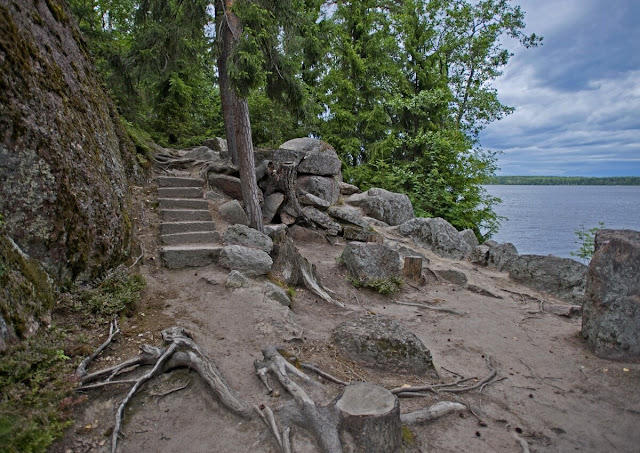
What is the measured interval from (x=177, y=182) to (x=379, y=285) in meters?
5.96

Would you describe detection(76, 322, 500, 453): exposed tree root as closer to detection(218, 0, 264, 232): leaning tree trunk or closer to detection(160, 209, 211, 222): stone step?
detection(160, 209, 211, 222): stone step

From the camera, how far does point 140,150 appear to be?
34.9 feet

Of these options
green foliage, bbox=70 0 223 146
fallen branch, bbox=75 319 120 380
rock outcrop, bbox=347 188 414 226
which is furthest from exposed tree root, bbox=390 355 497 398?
rock outcrop, bbox=347 188 414 226

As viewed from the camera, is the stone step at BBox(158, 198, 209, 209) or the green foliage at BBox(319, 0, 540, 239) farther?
the green foliage at BBox(319, 0, 540, 239)

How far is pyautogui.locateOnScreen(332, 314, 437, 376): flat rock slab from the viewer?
479cm

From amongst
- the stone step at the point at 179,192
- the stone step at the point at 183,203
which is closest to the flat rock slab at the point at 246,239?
the stone step at the point at 183,203

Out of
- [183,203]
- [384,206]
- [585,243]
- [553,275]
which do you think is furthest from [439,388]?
[585,243]

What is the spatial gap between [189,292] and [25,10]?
15.5ft

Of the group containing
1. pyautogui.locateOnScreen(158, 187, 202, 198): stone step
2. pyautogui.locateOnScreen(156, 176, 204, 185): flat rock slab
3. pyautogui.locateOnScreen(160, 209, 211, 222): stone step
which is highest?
pyautogui.locateOnScreen(156, 176, 204, 185): flat rock slab

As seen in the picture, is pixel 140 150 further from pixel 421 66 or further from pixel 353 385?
pixel 421 66

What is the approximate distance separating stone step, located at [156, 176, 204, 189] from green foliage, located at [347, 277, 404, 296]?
4.86 meters

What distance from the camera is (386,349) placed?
488 cm

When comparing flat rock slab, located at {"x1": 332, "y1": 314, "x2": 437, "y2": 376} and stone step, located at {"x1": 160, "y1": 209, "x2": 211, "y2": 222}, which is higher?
stone step, located at {"x1": 160, "y1": 209, "x2": 211, "y2": 222}

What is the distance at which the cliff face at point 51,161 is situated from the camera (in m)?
4.13
